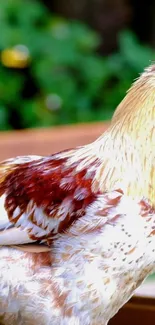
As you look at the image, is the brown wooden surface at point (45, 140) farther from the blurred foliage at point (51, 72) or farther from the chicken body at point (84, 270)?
the chicken body at point (84, 270)

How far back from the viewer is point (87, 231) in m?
0.89

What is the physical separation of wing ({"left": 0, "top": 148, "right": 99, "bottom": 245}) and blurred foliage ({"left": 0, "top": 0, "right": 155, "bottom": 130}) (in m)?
1.43

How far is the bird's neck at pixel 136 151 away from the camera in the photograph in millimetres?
894

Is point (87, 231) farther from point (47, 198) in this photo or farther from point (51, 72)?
point (51, 72)

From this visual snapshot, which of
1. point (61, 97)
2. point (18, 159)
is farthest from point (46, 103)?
point (18, 159)

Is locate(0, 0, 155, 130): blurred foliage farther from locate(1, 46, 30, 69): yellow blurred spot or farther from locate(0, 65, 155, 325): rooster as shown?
locate(0, 65, 155, 325): rooster

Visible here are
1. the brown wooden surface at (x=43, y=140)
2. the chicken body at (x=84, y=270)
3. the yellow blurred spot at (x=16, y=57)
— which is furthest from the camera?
the yellow blurred spot at (x=16, y=57)

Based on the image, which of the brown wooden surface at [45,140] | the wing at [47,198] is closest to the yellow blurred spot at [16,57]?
the brown wooden surface at [45,140]

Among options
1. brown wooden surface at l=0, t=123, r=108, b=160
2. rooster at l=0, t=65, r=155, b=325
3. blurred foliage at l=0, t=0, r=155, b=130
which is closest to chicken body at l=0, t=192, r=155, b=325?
rooster at l=0, t=65, r=155, b=325

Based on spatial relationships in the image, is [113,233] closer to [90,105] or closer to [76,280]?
[76,280]

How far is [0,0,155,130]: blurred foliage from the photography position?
240 cm

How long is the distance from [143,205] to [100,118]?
5.08 feet

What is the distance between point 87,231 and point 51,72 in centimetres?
153

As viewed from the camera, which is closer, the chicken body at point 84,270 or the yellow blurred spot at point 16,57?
the chicken body at point 84,270
